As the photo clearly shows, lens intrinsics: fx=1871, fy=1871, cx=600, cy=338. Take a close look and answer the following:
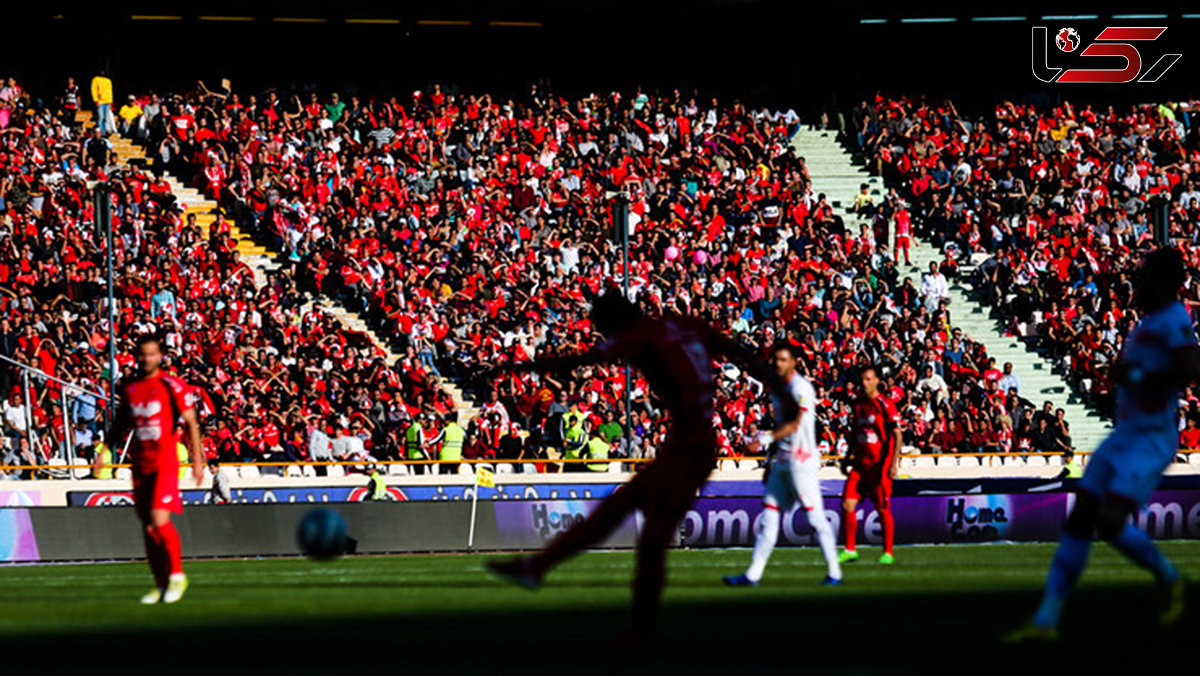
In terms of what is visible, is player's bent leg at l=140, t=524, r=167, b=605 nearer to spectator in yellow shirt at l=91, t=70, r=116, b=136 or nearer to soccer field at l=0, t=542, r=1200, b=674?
soccer field at l=0, t=542, r=1200, b=674

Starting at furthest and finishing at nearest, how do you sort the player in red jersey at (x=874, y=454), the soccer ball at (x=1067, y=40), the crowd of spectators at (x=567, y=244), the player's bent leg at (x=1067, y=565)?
the soccer ball at (x=1067, y=40) < the crowd of spectators at (x=567, y=244) < the player in red jersey at (x=874, y=454) < the player's bent leg at (x=1067, y=565)

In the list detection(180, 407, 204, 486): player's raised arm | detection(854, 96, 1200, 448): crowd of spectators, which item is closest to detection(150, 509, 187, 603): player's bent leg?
detection(180, 407, 204, 486): player's raised arm

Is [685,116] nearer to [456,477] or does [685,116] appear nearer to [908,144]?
[908,144]

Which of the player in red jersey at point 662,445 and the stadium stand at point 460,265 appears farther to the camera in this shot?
the stadium stand at point 460,265

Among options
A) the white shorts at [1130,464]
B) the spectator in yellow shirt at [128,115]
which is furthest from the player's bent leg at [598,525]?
the spectator in yellow shirt at [128,115]

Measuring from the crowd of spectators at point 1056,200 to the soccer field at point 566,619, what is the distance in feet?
53.0

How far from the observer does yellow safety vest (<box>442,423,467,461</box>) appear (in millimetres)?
30656

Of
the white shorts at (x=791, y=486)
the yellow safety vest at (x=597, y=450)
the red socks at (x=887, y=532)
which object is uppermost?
the white shorts at (x=791, y=486)

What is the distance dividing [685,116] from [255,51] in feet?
34.2

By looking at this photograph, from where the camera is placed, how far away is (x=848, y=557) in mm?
20391

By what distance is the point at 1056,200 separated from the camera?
40750mm

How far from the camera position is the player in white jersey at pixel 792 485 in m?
16.8

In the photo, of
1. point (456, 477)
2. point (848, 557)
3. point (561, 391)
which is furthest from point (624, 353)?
point (561, 391)

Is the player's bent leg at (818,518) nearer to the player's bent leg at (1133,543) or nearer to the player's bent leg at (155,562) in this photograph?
the player's bent leg at (1133,543)
